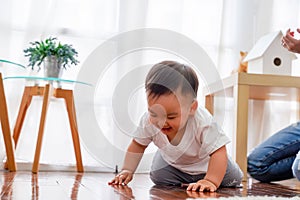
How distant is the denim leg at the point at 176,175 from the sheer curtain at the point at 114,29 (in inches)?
12.4

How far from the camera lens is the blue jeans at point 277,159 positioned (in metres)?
1.78

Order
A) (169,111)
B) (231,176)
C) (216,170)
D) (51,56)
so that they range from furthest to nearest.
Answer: (51,56) → (231,176) → (216,170) → (169,111)

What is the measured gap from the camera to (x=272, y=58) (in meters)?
1.99

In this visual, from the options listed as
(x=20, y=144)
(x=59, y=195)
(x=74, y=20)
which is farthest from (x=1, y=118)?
(x=59, y=195)

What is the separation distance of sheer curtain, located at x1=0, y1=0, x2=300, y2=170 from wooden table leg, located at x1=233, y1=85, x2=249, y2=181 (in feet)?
0.21

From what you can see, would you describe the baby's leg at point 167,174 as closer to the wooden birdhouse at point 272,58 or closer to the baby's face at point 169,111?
the baby's face at point 169,111

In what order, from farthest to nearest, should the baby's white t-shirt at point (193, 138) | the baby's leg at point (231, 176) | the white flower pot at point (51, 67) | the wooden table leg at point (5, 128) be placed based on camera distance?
1. the white flower pot at point (51, 67)
2. the wooden table leg at point (5, 128)
3. the baby's leg at point (231, 176)
4. the baby's white t-shirt at point (193, 138)

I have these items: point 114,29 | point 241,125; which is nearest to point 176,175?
point 241,125

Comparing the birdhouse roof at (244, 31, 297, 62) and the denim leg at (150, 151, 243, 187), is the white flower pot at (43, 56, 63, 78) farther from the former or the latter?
the birdhouse roof at (244, 31, 297, 62)

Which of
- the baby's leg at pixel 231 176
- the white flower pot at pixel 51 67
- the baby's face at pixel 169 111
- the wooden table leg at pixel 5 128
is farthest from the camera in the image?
the white flower pot at pixel 51 67

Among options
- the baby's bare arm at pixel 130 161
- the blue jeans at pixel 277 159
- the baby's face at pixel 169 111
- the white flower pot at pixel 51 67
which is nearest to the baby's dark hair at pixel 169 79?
the baby's face at pixel 169 111

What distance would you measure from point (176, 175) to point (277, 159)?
1.64 ft

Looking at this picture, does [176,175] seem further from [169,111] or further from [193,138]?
[169,111]

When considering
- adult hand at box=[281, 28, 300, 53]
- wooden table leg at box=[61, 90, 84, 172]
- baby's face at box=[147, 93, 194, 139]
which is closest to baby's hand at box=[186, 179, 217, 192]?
baby's face at box=[147, 93, 194, 139]
